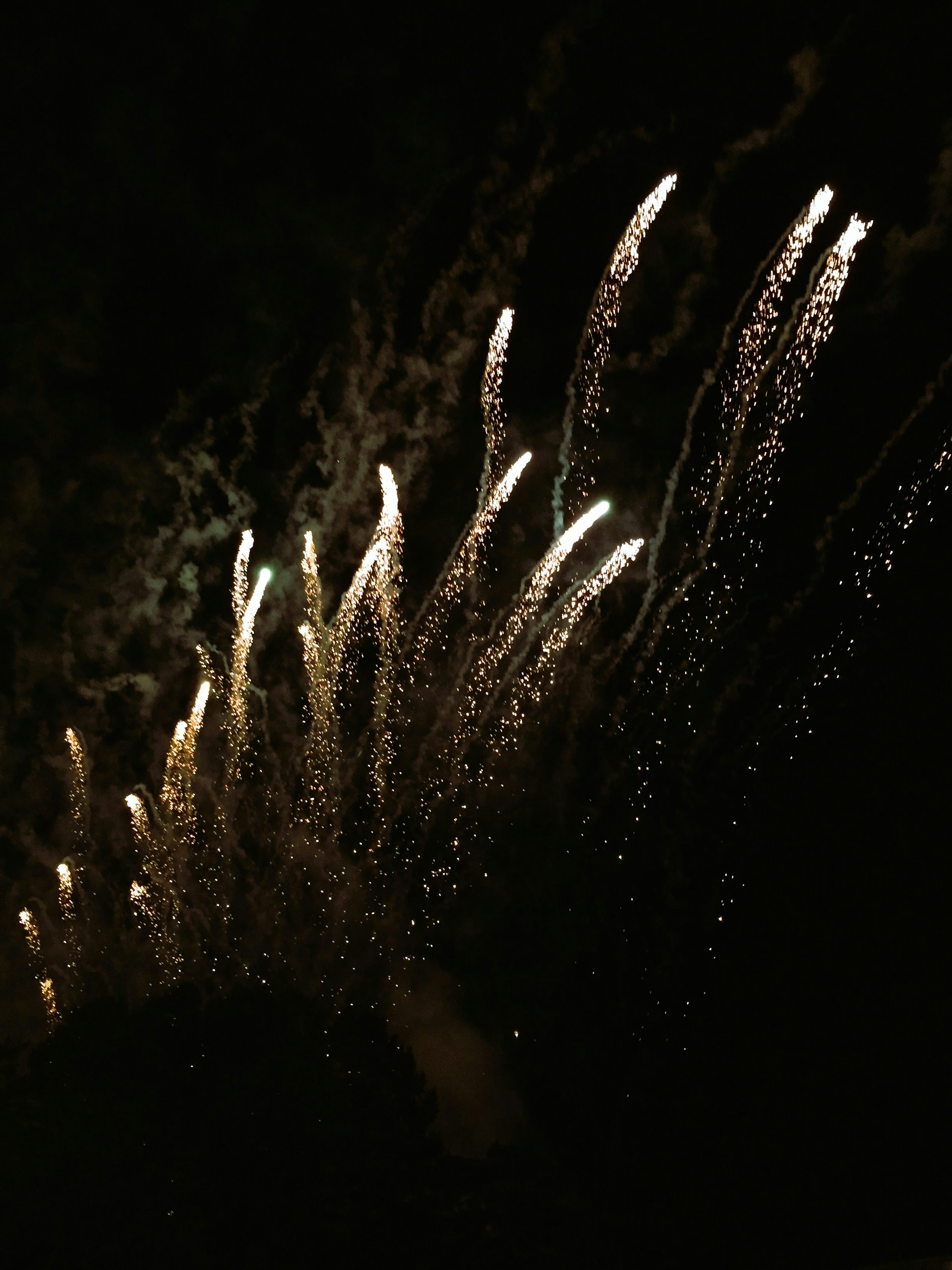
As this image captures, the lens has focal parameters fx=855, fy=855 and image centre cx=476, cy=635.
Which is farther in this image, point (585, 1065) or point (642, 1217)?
point (585, 1065)

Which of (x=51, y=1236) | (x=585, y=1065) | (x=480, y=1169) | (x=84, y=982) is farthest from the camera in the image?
(x=84, y=982)

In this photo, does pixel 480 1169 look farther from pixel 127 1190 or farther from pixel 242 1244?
pixel 127 1190

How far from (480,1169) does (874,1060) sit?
9200 millimetres

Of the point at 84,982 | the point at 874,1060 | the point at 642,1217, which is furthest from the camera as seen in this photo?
the point at 84,982

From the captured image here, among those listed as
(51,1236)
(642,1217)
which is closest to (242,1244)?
(51,1236)

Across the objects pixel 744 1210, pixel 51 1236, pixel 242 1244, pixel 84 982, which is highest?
pixel 84 982

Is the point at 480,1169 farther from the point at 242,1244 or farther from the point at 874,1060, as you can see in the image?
the point at 874,1060

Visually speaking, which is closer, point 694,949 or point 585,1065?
point 694,949

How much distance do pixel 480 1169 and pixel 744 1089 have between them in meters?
7.35

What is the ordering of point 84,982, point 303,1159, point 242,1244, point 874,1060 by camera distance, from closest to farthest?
point 242,1244
point 303,1159
point 874,1060
point 84,982

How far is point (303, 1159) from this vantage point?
10953mm

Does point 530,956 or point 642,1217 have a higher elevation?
point 530,956

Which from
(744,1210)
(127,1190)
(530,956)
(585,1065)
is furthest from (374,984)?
(127,1190)

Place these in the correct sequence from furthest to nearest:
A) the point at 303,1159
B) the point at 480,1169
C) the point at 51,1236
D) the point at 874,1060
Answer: the point at 874,1060 → the point at 480,1169 → the point at 303,1159 → the point at 51,1236
